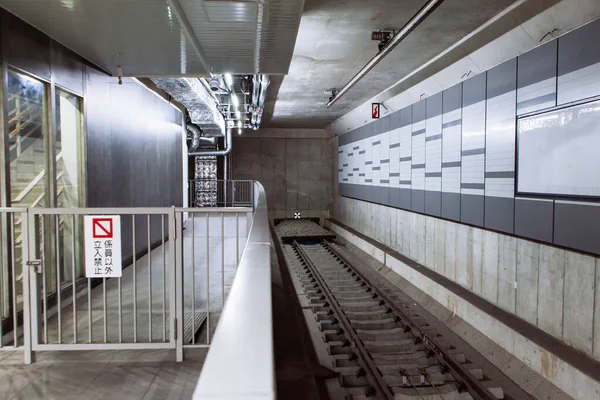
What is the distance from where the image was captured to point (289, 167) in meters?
20.9

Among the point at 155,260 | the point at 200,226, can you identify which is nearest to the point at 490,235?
the point at 155,260

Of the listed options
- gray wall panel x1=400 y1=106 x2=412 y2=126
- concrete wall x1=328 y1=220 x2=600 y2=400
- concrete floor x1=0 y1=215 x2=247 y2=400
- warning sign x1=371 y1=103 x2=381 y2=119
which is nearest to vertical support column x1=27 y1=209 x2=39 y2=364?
concrete floor x1=0 y1=215 x2=247 y2=400

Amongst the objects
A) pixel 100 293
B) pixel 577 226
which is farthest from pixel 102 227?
pixel 577 226

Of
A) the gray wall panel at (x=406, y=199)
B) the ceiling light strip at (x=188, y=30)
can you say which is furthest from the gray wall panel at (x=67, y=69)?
the gray wall panel at (x=406, y=199)

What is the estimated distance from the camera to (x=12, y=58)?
14.4 feet

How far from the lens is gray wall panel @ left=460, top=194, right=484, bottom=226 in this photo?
23.7ft

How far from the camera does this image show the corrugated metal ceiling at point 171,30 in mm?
4195

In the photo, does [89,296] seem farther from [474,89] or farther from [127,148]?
[474,89]

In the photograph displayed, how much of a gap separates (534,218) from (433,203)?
11.1ft

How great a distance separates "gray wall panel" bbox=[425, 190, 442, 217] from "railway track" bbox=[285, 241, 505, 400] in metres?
1.95

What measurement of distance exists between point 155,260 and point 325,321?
10.9ft

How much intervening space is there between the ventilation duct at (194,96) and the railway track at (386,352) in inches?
184

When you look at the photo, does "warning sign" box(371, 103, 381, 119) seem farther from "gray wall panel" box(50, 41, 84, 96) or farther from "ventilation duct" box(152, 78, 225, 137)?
"gray wall panel" box(50, 41, 84, 96)

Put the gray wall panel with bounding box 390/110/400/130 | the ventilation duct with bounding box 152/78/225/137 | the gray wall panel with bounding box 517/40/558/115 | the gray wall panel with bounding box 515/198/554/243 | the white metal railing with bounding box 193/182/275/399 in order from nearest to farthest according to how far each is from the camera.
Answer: the white metal railing with bounding box 193/182/275/399, the gray wall panel with bounding box 517/40/558/115, the gray wall panel with bounding box 515/198/554/243, the ventilation duct with bounding box 152/78/225/137, the gray wall panel with bounding box 390/110/400/130
